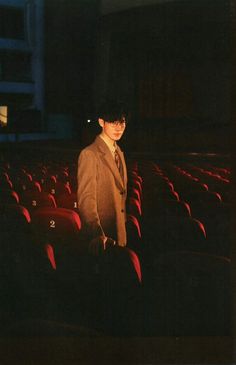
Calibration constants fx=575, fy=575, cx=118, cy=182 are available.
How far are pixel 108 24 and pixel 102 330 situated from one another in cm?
2025

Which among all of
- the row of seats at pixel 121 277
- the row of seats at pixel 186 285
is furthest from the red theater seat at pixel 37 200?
the row of seats at pixel 186 285

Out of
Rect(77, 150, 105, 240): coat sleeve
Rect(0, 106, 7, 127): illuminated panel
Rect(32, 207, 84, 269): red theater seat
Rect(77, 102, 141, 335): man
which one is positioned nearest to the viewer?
Rect(77, 102, 141, 335): man

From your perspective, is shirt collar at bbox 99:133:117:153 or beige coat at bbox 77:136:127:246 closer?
beige coat at bbox 77:136:127:246

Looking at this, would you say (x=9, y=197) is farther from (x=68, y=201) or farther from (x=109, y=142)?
(x=109, y=142)

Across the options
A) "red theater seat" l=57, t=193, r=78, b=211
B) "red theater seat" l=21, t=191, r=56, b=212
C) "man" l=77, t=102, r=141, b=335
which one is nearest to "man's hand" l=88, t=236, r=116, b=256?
"man" l=77, t=102, r=141, b=335

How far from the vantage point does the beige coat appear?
343cm

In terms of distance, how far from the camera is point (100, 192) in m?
3.72

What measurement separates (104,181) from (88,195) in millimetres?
270

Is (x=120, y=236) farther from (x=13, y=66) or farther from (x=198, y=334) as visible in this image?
(x=13, y=66)

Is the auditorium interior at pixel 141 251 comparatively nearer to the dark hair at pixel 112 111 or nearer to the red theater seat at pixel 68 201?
the red theater seat at pixel 68 201

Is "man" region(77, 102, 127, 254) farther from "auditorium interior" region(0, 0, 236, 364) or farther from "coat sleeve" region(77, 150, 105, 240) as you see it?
"auditorium interior" region(0, 0, 236, 364)

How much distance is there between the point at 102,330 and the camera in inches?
128

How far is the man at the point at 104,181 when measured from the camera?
3.43m

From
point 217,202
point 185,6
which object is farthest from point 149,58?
point 217,202
